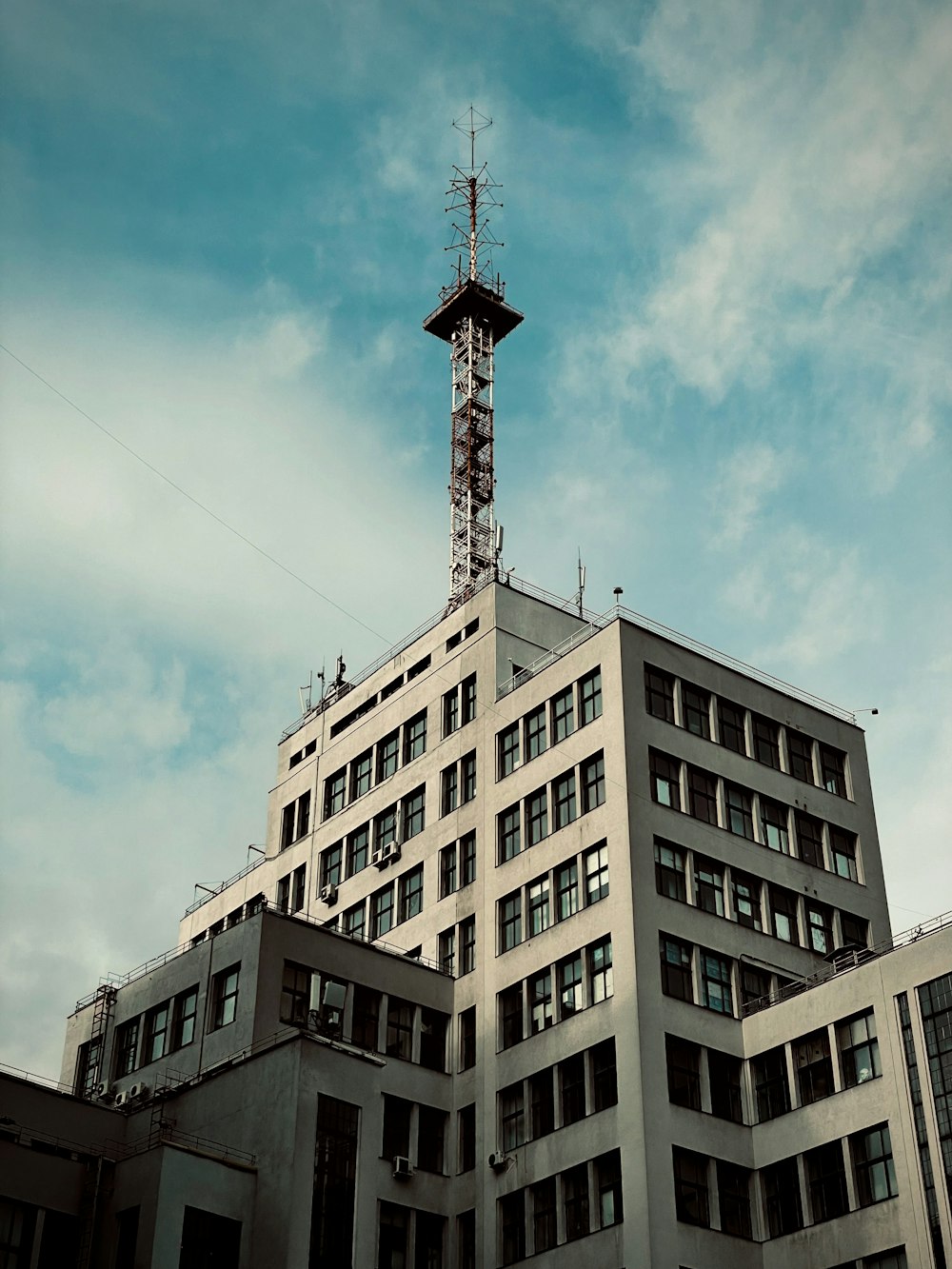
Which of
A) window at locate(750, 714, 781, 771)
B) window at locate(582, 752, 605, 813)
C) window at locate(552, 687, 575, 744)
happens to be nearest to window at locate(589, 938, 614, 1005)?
window at locate(582, 752, 605, 813)

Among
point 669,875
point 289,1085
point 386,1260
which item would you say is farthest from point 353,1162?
point 669,875

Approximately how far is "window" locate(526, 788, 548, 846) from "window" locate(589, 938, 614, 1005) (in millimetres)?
5905

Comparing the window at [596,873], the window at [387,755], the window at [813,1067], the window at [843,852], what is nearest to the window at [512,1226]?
the window at [813,1067]

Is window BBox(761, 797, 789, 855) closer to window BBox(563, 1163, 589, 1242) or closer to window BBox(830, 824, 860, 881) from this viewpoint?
window BBox(830, 824, 860, 881)

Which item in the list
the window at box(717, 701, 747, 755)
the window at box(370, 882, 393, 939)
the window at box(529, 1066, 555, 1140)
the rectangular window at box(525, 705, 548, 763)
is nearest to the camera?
the window at box(529, 1066, 555, 1140)

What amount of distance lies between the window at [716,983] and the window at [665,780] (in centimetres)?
569

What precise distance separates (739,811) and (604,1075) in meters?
A: 12.5

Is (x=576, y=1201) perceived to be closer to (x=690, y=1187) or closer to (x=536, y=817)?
(x=690, y=1187)

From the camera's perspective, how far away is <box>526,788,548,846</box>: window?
65375mm

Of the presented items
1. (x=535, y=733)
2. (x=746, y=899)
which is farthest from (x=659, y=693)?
(x=746, y=899)

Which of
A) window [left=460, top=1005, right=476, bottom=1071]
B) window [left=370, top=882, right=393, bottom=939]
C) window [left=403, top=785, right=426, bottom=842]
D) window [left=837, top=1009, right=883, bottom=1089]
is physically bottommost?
window [left=837, top=1009, right=883, bottom=1089]

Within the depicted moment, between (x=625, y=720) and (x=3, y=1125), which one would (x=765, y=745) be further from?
(x=3, y=1125)

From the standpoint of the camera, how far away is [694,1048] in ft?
193

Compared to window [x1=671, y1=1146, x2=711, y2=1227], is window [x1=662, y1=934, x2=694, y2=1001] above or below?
above
